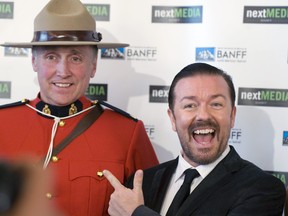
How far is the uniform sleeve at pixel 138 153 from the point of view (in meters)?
1.66

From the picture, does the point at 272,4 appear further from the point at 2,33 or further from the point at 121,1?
the point at 2,33

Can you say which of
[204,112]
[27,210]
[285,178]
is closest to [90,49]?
[204,112]

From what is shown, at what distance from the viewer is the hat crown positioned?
5.47ft

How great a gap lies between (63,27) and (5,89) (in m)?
0.68

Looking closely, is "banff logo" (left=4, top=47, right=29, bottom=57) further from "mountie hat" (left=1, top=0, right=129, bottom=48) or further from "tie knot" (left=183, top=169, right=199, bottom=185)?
"tie knot" (left=183, top=169, right=199, bottom=185)

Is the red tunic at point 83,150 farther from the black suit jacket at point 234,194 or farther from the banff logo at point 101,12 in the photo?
the banff logo at point 101,12

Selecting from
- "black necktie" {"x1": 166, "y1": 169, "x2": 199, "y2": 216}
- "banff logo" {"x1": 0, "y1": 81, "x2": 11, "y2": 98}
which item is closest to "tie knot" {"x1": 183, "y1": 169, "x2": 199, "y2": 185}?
"black necktie" {"x1": 166, "y1": 169, "x2": 199, "y2": 216}

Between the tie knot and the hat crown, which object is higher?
the hat crown

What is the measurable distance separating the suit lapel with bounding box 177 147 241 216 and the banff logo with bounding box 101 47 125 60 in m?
0.94

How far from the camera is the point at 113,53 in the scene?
2162 mm

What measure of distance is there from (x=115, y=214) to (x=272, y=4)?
4.14 ft

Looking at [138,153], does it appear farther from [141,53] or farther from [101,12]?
[101,12]

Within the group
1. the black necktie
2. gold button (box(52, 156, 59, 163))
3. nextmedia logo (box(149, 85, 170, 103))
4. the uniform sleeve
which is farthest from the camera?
nextmedia logo (box(149, 85, 170, 103))

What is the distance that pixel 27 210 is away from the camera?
426 millimetres
